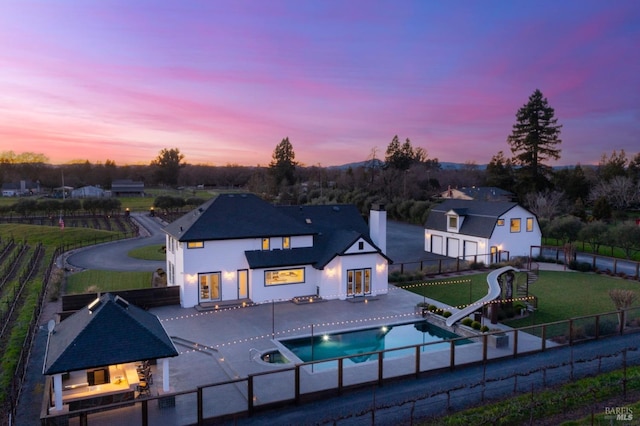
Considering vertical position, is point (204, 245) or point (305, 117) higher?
point (305, 117)

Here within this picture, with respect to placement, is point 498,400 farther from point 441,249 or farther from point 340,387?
point 441,249

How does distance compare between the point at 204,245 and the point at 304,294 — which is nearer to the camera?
the point at 204,245

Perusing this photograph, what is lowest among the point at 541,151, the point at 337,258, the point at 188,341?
the point at 188,341

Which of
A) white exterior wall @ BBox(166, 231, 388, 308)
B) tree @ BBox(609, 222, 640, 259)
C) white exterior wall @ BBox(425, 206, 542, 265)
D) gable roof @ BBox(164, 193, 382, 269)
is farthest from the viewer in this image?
white exterior wall @ BBox(425, 206, 542, 265)

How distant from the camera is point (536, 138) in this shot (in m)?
58.6

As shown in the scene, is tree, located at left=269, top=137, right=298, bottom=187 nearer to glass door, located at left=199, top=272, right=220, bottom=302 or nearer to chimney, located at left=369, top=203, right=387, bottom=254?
chimney, located at left=369, top=203, right=387, bottom=254

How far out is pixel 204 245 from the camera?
883 inches

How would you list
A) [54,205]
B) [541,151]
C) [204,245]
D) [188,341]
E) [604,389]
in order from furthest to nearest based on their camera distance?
[54,205] → [541,151] → [204,245] → [188,341] → [604,389]

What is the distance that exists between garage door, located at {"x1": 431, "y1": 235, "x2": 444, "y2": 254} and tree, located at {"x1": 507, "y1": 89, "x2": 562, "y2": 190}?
25.3 m

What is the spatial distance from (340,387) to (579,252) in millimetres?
31743

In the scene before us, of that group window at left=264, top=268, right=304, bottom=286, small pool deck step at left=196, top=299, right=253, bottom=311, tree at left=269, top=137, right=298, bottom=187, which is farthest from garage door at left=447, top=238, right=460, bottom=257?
tree at left=269, top=137, right=298, bottom=187

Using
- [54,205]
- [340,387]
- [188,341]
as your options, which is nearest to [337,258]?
[188,341]

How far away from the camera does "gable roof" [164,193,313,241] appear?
2281cm

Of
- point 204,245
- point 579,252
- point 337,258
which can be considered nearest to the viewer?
point 204,245
